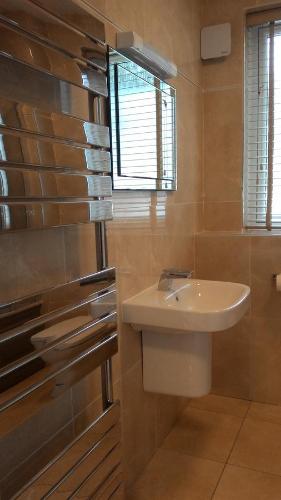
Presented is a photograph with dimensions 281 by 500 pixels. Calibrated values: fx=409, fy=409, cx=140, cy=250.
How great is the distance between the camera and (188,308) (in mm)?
1563

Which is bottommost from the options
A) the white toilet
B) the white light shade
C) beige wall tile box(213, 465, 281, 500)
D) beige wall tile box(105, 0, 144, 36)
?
beige wall tile box(213, 465, 281, 500)

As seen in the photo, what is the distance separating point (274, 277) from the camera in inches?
87.0

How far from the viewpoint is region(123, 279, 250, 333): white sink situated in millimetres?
1470

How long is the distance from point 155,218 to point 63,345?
90cm

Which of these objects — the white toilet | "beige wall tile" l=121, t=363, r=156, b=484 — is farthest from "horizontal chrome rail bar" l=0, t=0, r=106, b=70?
"beige wall tile" l=121, t=363, r=156, b=484

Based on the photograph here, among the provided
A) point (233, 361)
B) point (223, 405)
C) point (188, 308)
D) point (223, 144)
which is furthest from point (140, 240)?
point (223, 405)

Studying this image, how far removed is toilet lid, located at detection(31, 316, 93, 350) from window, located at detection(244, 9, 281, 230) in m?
1.53

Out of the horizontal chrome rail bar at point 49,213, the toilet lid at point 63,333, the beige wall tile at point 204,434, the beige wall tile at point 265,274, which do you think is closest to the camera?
the horizontal chrome rail bar at point 49,213

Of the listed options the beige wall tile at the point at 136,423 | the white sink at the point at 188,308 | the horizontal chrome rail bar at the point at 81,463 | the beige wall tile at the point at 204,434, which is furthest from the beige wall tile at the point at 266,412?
the horizontal chrome rail bar at the point at 81,463

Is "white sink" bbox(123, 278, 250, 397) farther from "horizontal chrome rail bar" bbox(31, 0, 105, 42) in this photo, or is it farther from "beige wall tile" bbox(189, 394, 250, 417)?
"horizontal chrome rail bar" bbox(31, 0, 105, 42)

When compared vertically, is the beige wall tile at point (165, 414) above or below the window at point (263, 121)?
below

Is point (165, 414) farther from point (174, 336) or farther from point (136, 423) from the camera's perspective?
point (174, 336)

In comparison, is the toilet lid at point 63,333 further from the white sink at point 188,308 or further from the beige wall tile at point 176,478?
the beige wall tile at point 176,478

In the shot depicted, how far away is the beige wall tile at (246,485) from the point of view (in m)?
1.66
